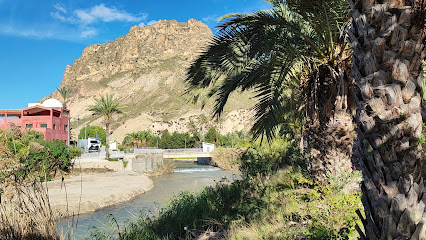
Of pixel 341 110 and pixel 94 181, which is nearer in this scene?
pixel 341 110

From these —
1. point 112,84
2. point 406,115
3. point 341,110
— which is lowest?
point 406,115

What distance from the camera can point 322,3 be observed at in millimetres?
6254

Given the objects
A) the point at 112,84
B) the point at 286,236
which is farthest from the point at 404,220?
the point at 112,84

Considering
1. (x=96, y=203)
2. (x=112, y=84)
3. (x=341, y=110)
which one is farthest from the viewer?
(x=112, y=84)

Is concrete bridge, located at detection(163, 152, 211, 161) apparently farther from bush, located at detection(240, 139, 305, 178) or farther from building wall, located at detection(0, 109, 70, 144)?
bush, located at detection(240, 139, 305, 178)

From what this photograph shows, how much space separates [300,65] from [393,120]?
585 centimetres

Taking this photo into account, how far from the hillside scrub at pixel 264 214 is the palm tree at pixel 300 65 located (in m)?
1.00

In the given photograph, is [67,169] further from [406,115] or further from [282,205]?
[406,115]

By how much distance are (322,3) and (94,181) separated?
27066mm

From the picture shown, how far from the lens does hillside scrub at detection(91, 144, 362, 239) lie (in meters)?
5.18

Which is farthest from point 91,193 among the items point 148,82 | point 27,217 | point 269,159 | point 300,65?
point 148,82

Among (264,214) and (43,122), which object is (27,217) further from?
(43,122)

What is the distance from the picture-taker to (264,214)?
7.18m

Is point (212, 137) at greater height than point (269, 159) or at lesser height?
greater
